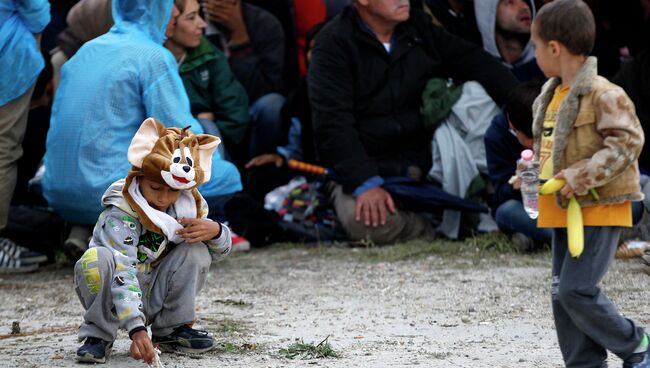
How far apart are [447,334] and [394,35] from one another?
131 inches

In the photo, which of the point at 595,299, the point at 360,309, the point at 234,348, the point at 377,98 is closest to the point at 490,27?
the point at 377,98

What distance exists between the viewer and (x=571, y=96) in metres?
3.99

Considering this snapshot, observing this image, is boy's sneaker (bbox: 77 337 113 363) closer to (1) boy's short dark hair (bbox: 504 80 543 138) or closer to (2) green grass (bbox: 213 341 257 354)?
(2) green grass (bbox: 213 341 257 354)

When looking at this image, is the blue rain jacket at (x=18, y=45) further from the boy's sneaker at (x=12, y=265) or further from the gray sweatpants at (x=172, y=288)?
the gray sweatpants at (x=172, y=288)

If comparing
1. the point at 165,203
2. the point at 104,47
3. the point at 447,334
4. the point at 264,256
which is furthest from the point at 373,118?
the point at 165,203

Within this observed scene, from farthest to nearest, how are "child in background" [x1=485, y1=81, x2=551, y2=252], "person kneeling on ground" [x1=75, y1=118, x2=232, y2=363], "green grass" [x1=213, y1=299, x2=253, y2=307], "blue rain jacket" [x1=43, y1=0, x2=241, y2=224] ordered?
"child in background" [x1=485, y1=81, x2=551, y2=252] → "blue rain jacket" [x1=43, y1=0, x2=241, y2=224] → "green grass" [x1=213, y1=299, x2=253, y2=307] → "person kneeling on ground" [x1=75, y1=118, x2=232, y2=363]

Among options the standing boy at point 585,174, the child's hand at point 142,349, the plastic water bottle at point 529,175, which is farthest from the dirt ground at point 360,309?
the plastic water bottle at point 529,175

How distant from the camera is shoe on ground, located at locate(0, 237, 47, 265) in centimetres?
707

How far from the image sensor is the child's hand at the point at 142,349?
4059mm

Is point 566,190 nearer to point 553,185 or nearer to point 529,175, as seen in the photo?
point 553,185

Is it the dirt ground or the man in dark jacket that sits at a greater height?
the man in dark jacket

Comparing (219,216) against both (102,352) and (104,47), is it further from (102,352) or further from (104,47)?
(102,352)

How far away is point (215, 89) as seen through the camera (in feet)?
25.7

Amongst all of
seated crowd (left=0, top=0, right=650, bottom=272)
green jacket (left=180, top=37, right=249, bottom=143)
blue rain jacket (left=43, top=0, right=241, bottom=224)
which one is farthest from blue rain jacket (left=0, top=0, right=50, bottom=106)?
green jacket (left=180, top=37, right=249, bottom=143)
